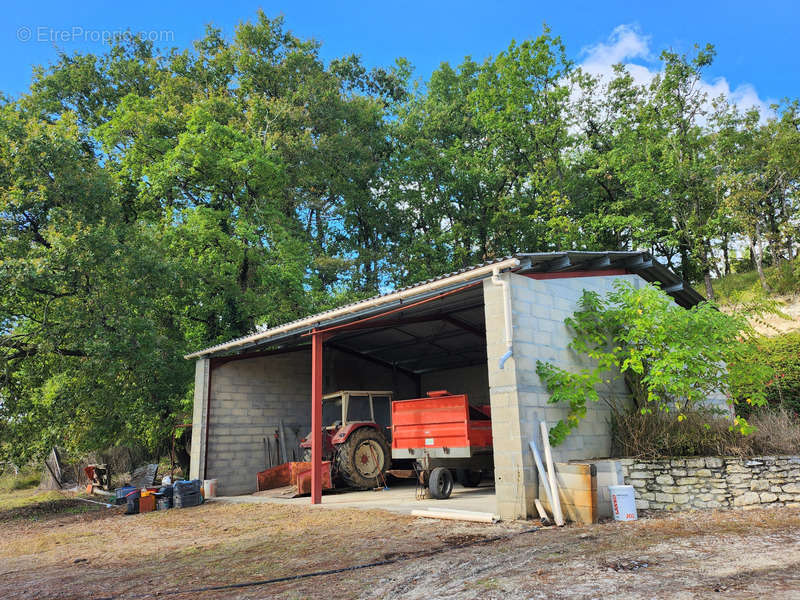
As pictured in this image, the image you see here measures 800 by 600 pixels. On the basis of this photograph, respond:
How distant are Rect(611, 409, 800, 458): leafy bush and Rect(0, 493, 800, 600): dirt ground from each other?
3.08 feet

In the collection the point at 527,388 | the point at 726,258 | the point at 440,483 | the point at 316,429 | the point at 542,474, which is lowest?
the point at 440,483

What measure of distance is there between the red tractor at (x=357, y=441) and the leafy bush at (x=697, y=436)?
16.9 feet

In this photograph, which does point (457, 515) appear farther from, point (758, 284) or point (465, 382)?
point (758, 284)

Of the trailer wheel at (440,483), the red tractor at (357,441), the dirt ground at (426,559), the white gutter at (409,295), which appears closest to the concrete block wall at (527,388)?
the white gutter at (409,295)

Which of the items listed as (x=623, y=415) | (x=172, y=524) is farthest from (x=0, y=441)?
(x=623, y=415)

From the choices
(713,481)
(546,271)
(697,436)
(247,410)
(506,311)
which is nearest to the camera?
(713,481)

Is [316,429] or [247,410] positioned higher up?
[247,410]

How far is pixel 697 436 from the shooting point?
293 inches

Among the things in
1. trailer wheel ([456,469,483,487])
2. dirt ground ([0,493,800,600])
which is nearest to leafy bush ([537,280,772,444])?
dirt ground ([0,493,800,600])

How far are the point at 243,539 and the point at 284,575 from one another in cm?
232

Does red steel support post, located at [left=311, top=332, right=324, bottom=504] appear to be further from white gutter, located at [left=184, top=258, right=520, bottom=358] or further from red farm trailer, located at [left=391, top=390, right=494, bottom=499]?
red farm trailer, located at [left=391, top=390, right=494, bottom=499]

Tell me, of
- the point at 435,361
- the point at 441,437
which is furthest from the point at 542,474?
the point at 435,361

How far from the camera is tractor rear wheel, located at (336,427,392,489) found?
11.4 m

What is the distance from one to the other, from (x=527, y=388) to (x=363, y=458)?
18.0 ft
